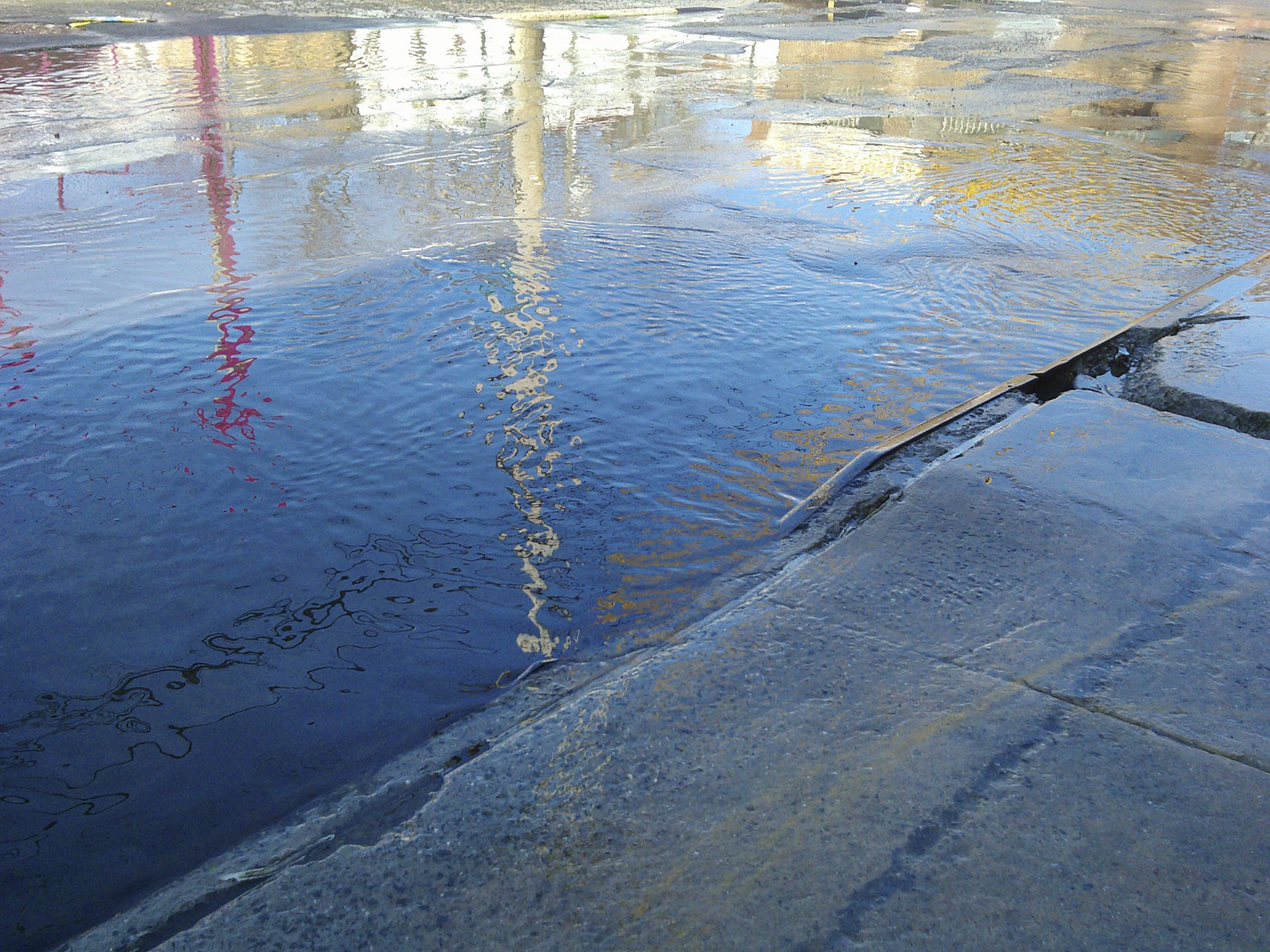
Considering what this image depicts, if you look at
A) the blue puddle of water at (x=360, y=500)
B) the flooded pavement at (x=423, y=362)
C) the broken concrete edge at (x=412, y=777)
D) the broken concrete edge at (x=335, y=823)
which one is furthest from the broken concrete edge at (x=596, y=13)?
the broken concrete edge at (x=335, y=823)

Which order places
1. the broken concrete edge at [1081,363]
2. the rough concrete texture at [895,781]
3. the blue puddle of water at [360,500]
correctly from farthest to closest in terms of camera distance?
the broken concrete edge at [1081,363], the blue puddle of water at [360,500], the rough concrete texture at [895,781]

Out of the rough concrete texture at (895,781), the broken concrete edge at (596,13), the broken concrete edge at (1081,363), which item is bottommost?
the rough concrete texture at (895,781)

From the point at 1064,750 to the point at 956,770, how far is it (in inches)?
9.2

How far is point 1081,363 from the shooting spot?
12.9ft

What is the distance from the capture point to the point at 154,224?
5293 mm

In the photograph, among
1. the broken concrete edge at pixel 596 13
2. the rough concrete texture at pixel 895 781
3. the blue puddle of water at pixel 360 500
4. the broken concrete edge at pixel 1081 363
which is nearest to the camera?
the rough concrete texture at pixel 895 781

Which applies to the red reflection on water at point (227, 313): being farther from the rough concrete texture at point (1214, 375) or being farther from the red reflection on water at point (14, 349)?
the rough concrete texture at point (1214, 375)

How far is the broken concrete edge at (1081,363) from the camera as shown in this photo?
3.10 meters

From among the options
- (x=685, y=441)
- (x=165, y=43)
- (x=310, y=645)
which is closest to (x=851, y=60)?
(x=165, y=43)

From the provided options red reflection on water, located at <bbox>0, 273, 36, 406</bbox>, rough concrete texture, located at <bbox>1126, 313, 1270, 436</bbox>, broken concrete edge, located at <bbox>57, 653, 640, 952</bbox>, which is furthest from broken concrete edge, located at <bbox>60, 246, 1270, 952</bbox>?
red reflection on water, located at <bbox>0, 273, 36, 406</bbox>

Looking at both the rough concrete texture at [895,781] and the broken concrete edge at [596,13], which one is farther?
the broken concrete edge at [596,13]

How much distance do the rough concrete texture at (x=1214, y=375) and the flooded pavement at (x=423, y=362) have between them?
480mm

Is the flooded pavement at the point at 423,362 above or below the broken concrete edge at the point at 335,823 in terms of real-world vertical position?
above

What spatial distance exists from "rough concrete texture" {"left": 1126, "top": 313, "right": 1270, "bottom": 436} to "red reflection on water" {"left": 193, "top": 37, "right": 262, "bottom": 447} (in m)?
3.10
